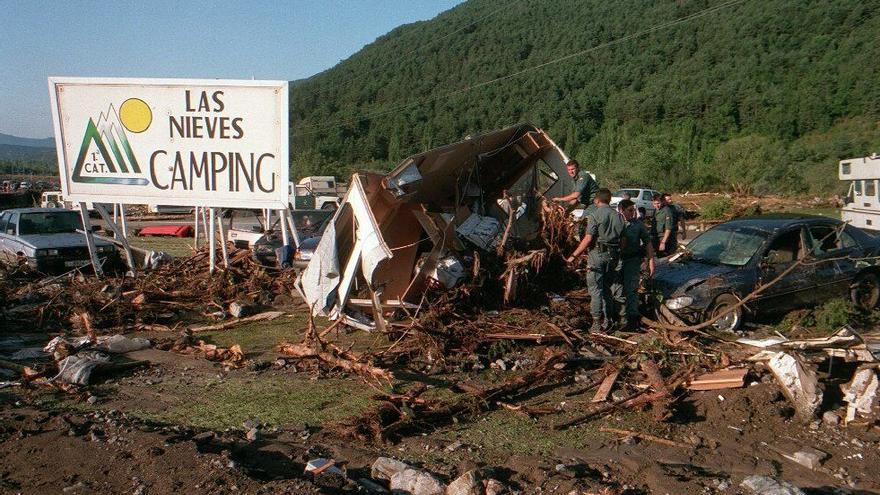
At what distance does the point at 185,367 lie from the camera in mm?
7457

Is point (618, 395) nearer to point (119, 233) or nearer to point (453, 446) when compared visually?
point (453, 446)

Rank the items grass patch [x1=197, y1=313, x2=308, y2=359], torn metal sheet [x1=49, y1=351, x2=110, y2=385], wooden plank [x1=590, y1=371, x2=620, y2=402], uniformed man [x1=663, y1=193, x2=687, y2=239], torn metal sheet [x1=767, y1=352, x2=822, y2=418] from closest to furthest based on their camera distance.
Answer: torn metal sheet [x1=767, y1=352, x2=822, y2=418]
wooden plank [x1=590, y1=371, x2=620, y2=402]
torn metal sheet [x1=49, y1=351, x2=110, y2=385]
grass patch [x1=197, y1=313, x2=308, y2=359]
uniformed man [x1=663, y1=193, x2=687, y2=239]

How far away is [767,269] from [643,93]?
84.3 m

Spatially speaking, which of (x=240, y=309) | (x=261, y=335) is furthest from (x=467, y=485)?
(x=240, y=309)

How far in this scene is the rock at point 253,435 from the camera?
5.28 metres

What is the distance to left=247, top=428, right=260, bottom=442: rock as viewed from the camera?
5281 mm

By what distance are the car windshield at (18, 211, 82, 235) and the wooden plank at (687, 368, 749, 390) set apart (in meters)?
13.0

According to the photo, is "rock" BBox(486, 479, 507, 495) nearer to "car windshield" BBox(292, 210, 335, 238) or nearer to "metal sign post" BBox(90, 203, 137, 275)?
"metal sign post" BBox(90, 203, 137, 275)

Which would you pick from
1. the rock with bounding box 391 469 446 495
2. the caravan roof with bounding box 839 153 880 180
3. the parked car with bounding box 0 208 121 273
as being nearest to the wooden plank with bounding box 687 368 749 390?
the rock with bounding box 391 469 446 495

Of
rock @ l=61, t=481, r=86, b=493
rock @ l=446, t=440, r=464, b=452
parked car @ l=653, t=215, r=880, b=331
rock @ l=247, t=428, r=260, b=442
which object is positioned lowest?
rock @ l=247, t=428, r=260, b=442

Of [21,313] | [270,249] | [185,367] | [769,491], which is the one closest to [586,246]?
[769,491]

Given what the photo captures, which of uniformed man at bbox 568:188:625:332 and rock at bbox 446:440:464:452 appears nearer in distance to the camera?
rock at bbox 446:440:464:452

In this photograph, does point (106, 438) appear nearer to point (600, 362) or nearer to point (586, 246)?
point (600, 362)

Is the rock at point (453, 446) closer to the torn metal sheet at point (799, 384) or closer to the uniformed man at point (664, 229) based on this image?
the torn metal sheet at point (799, 384)
